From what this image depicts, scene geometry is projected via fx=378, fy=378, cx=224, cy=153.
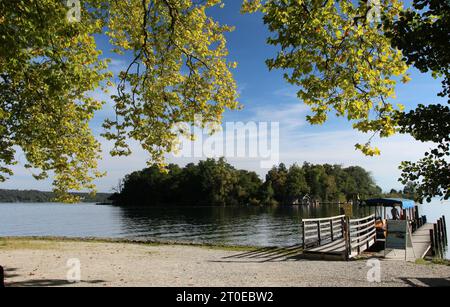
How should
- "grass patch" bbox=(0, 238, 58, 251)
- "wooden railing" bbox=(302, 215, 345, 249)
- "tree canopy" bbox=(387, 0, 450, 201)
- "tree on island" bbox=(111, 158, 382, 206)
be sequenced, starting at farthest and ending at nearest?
"tree on island" bbox=(111, 158, 382, 206) → "grass patch" bbox=(0, 238, 58, 251) → "wooden railing" bbox=(302, 215, 345, 249) → "tree canopy" bbox=(387, 0, 450, 201)

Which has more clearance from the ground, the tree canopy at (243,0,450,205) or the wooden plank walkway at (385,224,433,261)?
the tree canopy at (243,0,450,205)

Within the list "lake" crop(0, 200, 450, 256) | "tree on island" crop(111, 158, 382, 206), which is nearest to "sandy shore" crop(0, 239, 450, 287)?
"lake" crop(0, 200, 450, 256)

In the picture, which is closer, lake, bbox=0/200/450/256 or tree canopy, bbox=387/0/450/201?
tree canopy, bbox=387/0/450/201

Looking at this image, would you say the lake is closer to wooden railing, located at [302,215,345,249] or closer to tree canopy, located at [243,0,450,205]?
tree canopy, located at [243,0,450,205]

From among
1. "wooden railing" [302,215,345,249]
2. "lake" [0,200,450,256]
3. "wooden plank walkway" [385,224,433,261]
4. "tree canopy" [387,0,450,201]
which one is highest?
"tree canopy" [387,0,450,201]

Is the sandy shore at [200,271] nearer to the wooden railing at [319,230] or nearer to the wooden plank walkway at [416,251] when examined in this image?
the wooden railing at [319,230]

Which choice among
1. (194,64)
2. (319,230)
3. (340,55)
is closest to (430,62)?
(340,55)

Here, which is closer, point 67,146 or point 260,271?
point 260,271

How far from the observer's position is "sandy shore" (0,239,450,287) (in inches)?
463

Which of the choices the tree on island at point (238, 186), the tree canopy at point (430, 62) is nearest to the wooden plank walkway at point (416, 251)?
the tree canopy at point (430, 62)

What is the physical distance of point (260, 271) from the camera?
14.0 metres

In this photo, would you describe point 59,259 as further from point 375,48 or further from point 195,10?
point 375,48

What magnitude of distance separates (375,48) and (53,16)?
8.33 meters

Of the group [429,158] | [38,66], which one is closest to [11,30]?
[38,66]
